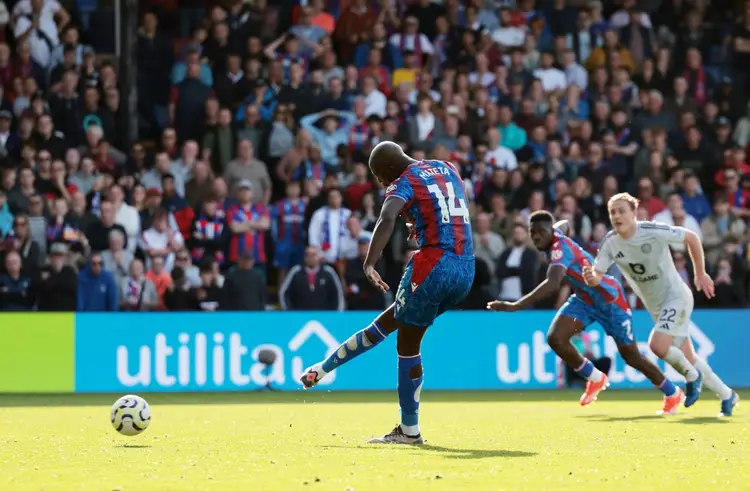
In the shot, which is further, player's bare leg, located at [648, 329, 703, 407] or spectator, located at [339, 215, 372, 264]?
spectator, located at [339, 215, 372, 264]

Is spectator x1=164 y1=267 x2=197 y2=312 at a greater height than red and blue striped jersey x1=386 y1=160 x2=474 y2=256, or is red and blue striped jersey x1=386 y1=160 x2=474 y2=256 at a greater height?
red and blue striped jersey x1=386 y1=160 x2=474 y2=256

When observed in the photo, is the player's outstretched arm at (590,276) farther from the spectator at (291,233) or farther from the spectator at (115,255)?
the spectator at (115,255)

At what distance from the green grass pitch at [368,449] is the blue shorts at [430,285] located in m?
0.99

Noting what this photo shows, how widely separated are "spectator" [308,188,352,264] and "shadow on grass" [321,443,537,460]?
9.76 meters

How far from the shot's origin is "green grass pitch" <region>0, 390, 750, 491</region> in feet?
24.8

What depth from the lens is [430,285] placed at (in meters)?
9.66

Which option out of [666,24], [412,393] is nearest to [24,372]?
[412,393]

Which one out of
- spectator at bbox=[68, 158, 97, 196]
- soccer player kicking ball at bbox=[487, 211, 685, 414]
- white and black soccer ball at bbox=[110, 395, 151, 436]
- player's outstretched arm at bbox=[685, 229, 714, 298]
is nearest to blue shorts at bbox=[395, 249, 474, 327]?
white and black soccer ball at bbox=[110, 395, 151, 436]

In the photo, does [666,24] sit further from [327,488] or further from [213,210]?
[327,488]

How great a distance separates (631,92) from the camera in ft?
75.6

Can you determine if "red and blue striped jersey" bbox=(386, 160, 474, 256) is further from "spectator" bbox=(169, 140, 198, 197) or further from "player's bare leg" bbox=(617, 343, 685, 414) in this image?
"spectator" bbox=(169, 140, 198, 197)

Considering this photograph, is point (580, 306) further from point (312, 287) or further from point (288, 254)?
point (288, 254)

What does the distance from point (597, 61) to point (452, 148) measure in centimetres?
413

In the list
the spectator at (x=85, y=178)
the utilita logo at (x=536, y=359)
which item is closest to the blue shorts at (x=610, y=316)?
the utilita logo at (x=536, y=359)
